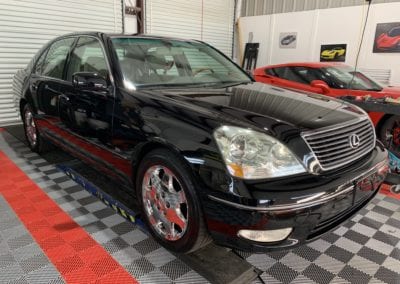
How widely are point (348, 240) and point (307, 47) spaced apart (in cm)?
716

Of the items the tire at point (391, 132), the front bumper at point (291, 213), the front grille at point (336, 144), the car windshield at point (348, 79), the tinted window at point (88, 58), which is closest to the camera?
the front bumper at point (291, 213)

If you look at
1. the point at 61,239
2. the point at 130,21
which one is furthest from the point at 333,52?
the point at 61,239

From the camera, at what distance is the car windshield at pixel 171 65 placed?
81.1 inches

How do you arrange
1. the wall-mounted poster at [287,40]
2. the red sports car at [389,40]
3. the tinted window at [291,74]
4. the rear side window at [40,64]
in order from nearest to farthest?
the rear side window at [40,64], the tinted window at [291,74], the red sports car at [389,40], the wall-mounted poster at [287,40]

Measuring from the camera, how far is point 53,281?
157 centimetres

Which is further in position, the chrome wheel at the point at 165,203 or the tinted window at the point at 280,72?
the tinted window at the point at 280,72

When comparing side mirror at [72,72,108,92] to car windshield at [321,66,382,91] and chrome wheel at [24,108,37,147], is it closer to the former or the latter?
chrome wheel at [24,108,37,147]

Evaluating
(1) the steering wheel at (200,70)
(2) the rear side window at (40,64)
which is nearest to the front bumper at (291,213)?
(1) the steering wheel at (200,70)

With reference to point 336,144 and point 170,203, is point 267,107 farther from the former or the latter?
point 170,203

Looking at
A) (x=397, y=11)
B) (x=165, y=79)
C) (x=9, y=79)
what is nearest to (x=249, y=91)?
(x=165, y=79)

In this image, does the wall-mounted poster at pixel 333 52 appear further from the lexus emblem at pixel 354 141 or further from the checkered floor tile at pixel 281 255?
the lexus emblem at pixel 354 141

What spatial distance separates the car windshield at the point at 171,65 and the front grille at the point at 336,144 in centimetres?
93

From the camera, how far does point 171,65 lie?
233 cm

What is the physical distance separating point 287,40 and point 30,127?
7.08 meters
